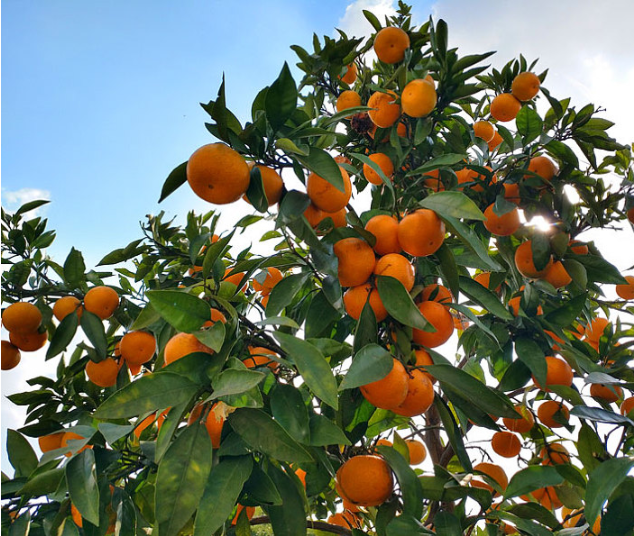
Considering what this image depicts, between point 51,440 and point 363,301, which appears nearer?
point 363,301

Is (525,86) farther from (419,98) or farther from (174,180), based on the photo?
(174,180)

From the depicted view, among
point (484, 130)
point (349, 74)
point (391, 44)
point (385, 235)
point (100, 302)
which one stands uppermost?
point (349, 74)

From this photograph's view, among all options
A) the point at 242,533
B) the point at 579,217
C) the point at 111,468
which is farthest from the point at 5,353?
the point at 579,217

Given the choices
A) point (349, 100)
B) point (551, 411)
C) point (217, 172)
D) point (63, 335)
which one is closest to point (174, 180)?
point (217, 172)

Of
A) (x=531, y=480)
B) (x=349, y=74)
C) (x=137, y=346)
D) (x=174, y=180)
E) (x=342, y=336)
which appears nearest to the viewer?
(x=174, y=180)

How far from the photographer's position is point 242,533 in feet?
3.48

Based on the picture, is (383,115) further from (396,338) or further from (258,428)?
(258,428)

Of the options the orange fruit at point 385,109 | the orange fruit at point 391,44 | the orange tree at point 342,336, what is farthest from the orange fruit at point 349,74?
the orange fruit at point 385,109

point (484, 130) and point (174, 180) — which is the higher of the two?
point (484, 130)

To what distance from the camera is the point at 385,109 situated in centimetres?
148

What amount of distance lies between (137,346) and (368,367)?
2.80ft

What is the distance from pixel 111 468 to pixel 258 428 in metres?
0.54

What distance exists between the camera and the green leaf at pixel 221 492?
0.67 meters

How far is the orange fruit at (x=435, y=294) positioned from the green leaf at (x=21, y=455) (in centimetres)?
102
